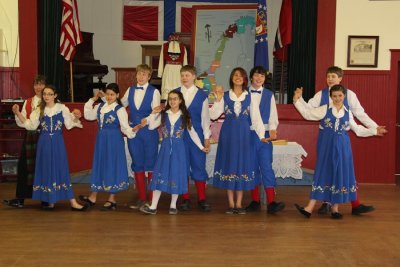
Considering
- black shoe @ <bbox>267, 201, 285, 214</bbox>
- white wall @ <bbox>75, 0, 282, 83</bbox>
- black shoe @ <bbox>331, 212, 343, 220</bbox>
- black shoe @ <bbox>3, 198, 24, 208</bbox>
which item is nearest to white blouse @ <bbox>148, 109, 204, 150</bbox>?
black shoe @ <bbox>267, 201, 285, 214</bbox>

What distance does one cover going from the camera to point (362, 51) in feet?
25.2

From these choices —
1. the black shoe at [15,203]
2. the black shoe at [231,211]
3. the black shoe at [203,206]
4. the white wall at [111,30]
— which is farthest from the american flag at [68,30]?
the white wall at [111,30]

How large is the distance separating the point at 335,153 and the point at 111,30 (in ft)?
28.3

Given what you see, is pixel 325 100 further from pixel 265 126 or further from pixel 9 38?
pixel 9 38

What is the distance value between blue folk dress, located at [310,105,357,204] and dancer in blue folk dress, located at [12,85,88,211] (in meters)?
2.30

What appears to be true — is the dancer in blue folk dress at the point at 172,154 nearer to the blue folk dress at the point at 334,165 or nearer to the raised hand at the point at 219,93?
the raised hand at the point at 219,93

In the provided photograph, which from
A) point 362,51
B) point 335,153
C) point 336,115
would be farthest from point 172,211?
point 362,51

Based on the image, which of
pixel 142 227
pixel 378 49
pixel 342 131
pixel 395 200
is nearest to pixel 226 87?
pixel 378 49

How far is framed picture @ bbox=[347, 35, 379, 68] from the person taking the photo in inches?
302

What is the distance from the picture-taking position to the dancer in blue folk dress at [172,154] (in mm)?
4961

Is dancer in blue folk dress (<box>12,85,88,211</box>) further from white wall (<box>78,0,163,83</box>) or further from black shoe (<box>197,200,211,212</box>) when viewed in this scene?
white wall (<box>78,0,163,83</box>)

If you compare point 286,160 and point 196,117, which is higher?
point 196,117

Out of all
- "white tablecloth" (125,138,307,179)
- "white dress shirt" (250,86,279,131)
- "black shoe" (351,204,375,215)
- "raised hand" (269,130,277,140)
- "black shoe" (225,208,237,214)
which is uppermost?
"white dress shirt" (250,86,279,131)

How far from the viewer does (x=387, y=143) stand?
7.74m
